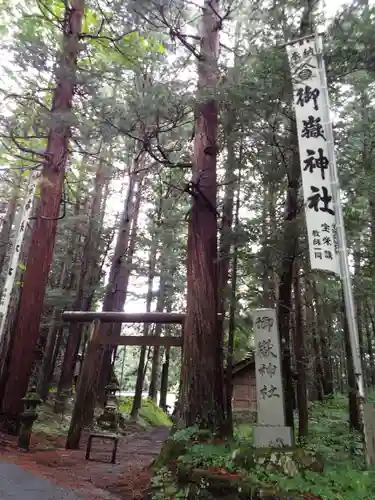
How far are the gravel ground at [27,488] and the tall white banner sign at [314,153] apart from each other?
409 centimetres

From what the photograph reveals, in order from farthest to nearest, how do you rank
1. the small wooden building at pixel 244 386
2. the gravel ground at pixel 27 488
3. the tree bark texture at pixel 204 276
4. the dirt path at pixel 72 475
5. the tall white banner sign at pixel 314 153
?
the small wooden building at pixel 244 386, the tree bark texture at pixel 204 276, the tall white banner sign at pixel 314 153, the dirt path at pixel 72 475, the gravel ground at pixel 27 488

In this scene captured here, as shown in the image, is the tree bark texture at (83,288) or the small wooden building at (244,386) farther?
the small wooden building at (244,386)

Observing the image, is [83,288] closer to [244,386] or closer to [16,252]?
[16,252]

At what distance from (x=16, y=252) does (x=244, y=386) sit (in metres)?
14.8

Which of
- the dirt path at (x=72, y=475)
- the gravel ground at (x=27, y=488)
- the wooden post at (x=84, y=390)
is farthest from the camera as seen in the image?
the wooden post at (x=84, y=390)

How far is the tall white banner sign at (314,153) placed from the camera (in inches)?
192

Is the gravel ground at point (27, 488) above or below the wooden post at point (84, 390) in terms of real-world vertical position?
below

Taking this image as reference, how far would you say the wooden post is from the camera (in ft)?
26.3

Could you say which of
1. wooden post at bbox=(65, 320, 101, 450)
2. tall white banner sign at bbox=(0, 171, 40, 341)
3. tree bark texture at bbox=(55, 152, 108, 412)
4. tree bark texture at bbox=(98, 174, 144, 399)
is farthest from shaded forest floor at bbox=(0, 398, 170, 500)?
tree bark texture at bbox=(98, 174, 144, 399)

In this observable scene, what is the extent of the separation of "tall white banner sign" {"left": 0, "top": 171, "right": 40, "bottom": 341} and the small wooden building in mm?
13617

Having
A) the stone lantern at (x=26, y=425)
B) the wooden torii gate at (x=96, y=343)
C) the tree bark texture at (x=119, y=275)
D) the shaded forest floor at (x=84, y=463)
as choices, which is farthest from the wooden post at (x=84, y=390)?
the tree bark texture at (x=119, y=275)

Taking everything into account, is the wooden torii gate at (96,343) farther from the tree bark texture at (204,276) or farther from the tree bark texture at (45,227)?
the tree bark texture at (204,276)

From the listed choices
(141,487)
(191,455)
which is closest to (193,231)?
(191,455)

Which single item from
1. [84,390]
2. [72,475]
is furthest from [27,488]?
[84,390]
